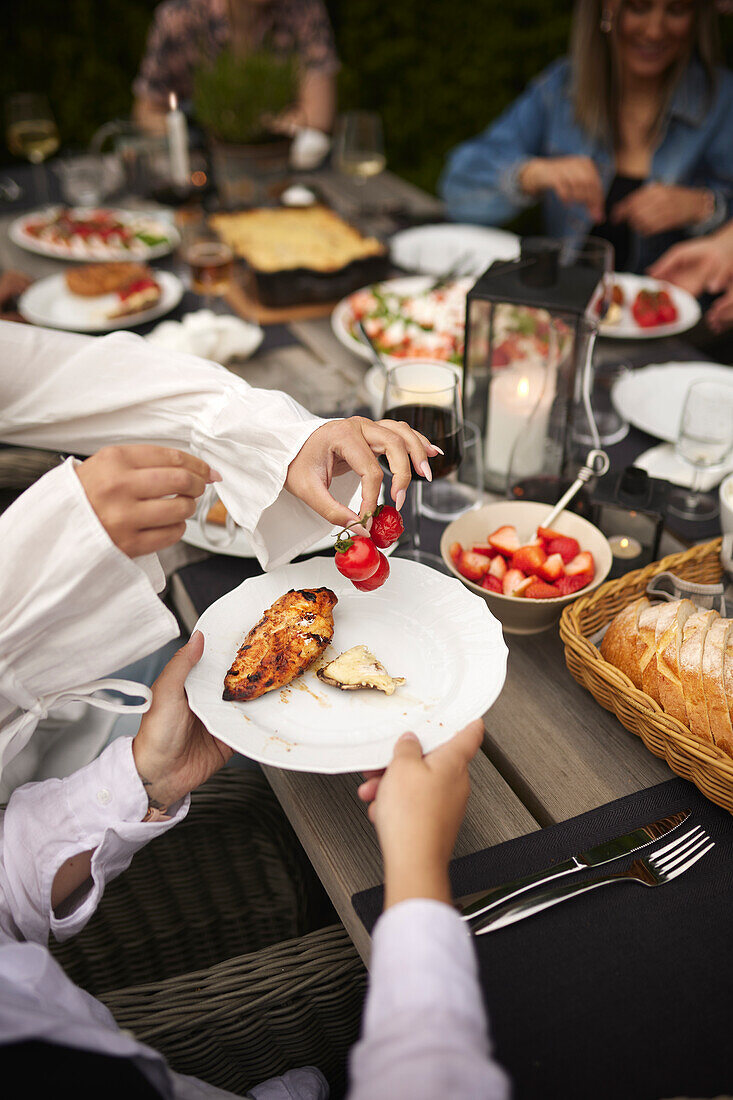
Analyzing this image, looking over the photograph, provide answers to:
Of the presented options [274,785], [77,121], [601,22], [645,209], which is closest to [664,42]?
[601,22]

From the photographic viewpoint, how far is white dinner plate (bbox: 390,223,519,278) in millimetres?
2404

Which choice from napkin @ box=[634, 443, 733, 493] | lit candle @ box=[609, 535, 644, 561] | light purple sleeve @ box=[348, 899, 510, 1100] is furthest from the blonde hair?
light purple sleeve @ box=[348, 899, 510, 1100]

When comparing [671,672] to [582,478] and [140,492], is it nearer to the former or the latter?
[582,478]

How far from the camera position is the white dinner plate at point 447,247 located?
2404 mm

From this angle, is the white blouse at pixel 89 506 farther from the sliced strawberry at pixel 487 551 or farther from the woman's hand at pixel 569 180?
the woman's hand at pixel 569 180

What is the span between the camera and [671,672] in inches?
37.7

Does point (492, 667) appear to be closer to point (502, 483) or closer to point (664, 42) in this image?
point (502, 483)

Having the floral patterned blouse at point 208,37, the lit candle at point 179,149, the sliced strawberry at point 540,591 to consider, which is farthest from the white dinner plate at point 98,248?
the sliced strawberry at point 540,591

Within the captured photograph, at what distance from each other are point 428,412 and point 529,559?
281 millimetres

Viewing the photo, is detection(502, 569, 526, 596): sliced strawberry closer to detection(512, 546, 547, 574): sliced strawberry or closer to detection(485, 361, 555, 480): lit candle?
detection(512, 546, 547, 574): sliced strawberry

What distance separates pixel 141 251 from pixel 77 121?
344 centimetres

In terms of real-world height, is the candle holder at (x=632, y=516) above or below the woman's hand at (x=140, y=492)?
below

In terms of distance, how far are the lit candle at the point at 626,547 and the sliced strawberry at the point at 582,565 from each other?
0.37ft

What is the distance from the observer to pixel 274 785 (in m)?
1.02
